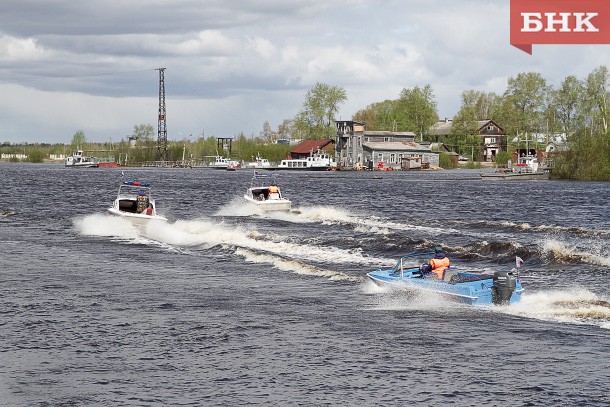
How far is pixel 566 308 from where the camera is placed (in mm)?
32281

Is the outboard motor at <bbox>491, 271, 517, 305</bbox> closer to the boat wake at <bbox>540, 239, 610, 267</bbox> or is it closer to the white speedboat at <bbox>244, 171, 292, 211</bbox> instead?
the boat wake at <bbox>540, 239, 610, 267</bbox>

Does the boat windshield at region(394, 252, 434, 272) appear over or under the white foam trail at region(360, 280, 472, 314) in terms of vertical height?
over

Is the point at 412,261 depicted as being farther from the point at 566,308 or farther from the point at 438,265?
the point at 566,308

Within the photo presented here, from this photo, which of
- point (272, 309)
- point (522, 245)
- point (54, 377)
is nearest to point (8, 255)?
point (272, 309)

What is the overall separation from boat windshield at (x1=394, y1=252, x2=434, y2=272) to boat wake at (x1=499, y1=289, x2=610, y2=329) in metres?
4.51

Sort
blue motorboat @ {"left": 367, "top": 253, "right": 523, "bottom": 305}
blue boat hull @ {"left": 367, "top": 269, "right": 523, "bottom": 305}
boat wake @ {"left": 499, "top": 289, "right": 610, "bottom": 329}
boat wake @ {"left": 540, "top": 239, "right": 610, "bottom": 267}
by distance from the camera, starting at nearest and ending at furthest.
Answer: boat wake @ {"left": 499, "top": 289, "right": 610, "bottom": 329} < blue motorboat @ {"left": 367, "top": 253, "right": 523, "bottom": 305} < blue boat hull @ {"left": 367, "top": 269, "right": 523, "bottom": 305} < boat wake @ {"left": 540, "top": 239, "right": 610, "bottom": 267}

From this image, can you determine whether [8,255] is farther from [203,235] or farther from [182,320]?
[182,320]

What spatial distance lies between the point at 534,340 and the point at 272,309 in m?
10.2

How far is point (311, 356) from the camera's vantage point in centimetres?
2617

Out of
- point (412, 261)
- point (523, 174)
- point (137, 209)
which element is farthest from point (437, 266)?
point (523, 174)

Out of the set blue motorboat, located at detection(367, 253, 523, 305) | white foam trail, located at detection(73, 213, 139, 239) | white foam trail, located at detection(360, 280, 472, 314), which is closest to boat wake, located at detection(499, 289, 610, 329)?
blue motorboat, located at detection(367, 253, 523, 305)

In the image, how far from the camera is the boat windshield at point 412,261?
117 feet

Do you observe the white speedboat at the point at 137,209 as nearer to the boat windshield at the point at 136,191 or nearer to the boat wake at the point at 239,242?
the boat windshield at the point at 136,191

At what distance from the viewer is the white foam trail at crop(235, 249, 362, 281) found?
4131cm
